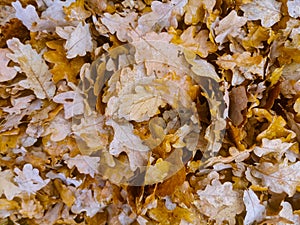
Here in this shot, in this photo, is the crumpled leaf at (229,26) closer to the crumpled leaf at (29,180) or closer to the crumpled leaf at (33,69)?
the crumpled leaf at (33,69)

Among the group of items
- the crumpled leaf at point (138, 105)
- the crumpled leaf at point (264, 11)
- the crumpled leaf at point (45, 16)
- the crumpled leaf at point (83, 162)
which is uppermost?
the crumpled leaf at point (45, 16)

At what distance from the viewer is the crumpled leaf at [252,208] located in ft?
3.76

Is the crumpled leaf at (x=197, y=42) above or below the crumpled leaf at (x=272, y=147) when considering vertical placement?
above

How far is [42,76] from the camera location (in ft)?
3.57

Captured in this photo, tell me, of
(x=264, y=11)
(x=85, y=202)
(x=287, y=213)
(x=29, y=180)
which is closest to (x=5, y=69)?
(x=29, y=180)

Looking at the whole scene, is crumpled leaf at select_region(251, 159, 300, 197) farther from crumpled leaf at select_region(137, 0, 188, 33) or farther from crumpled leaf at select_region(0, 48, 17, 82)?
crumpled leaf at select_region(0, 48, 17, 82)

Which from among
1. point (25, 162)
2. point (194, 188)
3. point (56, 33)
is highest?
point (56, 33)

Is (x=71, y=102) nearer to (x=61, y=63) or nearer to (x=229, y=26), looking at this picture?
(x=61, y=63)

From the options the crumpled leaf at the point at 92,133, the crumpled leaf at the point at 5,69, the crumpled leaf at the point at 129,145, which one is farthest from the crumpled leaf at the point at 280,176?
→ the crumpled leaf at the point at 5,69

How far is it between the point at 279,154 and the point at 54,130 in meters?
0.60

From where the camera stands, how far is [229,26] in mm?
1144

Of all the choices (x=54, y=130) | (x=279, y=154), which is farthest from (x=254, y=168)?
(x=54, y=130)

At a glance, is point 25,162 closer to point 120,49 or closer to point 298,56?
point 120,49

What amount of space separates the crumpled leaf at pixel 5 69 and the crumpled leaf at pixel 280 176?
2.26ft
